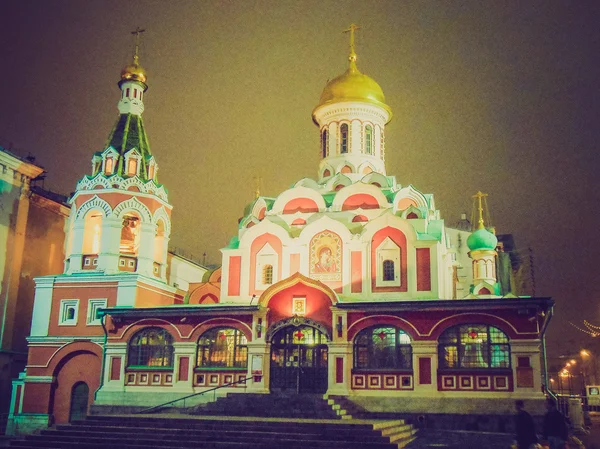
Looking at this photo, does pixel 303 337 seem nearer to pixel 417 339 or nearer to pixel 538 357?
pixel 417 339

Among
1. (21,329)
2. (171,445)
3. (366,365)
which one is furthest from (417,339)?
(21,329)

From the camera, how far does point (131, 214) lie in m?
27.7

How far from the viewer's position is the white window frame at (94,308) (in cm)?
2636

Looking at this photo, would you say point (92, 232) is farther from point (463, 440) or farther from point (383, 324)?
point (463, 440)

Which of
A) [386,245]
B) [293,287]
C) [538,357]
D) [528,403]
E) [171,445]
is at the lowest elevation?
[171,445]

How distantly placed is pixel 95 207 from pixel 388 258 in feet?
37.9

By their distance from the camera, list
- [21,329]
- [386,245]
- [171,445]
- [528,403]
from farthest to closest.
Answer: [21,329] < [386,245] < [528,403] < [171,445]

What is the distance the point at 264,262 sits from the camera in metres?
26.5

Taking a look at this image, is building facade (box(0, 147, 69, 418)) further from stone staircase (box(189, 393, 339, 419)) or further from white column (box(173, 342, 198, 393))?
stone staircase (box(189, 393, 339, 419))

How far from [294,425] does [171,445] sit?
3211 millimetres

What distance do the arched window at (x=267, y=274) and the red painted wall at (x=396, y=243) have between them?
12.7 ft

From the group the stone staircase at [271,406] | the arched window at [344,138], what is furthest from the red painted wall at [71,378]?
the arched window at [344,138]

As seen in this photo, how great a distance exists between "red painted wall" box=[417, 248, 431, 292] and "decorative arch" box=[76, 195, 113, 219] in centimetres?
1195

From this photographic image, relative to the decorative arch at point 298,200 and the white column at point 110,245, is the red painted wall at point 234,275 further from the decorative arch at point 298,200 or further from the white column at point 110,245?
the white column at point 110,245
